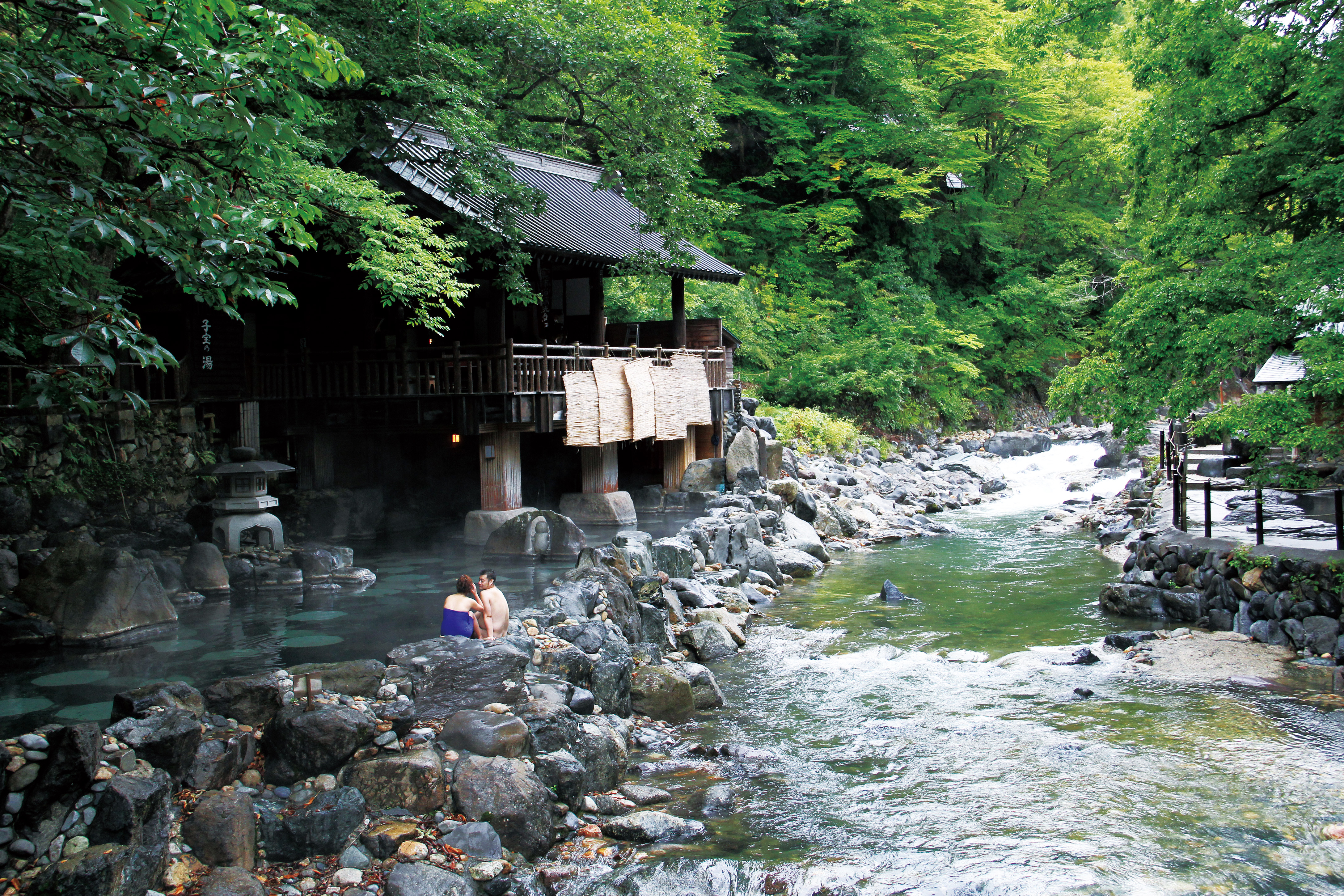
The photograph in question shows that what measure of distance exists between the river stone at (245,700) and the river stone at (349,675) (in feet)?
1.05

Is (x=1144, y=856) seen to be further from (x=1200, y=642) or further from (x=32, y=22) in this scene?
(x=32, y=22)

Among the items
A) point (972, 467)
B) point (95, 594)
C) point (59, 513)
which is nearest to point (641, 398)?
point (59, 513)

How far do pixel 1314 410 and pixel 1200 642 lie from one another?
485 cm

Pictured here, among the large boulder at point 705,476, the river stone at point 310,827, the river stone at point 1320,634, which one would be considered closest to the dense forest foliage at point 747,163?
the river stone at point 1320,634

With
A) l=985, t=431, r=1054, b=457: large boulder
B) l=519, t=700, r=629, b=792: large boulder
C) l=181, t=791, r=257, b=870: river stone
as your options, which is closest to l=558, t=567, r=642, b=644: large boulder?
l=519, t=700, r=629, b=792: large boulder

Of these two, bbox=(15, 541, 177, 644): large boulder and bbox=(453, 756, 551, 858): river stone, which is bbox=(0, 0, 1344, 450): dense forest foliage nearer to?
bbox=(15, 541, 177, 644): large boulder

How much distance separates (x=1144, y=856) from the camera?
6883mm

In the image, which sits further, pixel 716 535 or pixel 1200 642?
pixel 716 535

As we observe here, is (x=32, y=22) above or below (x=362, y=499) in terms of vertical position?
above

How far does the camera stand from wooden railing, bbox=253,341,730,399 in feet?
52.5

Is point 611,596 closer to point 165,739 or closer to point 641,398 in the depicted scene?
point 165,739

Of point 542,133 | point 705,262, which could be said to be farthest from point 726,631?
point 705,262

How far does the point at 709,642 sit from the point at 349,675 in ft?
18.8

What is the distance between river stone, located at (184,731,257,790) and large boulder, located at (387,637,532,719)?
149 centimetres
